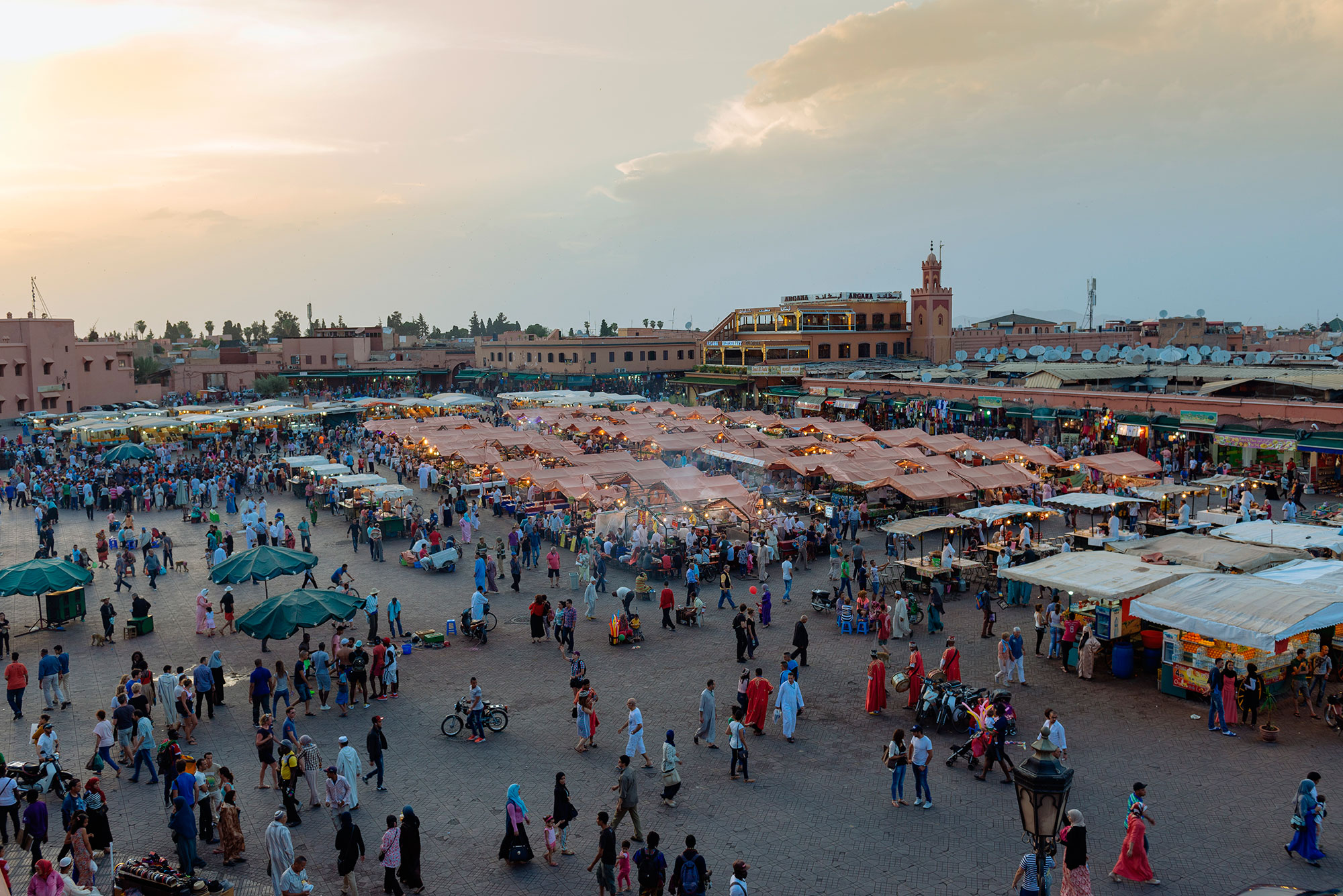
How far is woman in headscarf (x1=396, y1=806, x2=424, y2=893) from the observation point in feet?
28.6

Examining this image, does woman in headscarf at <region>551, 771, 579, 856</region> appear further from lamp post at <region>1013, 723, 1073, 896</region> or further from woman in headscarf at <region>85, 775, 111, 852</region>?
lamp post at <region>1013, 723, 1073, 896</region>

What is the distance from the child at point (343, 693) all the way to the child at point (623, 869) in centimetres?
623

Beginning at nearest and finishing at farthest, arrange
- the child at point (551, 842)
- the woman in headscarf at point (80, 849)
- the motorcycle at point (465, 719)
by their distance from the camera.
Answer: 1. the woman in headscarf at point (80, 849)
2. the child at point (551, 842)
3. the motorcycle at point (465, 719)

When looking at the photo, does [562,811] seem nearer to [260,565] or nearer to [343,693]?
[343,693]

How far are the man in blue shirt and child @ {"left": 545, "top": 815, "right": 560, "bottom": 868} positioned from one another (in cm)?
895

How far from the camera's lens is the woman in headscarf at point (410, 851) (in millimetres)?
8703

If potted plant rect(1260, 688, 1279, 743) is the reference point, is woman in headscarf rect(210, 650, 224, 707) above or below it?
above

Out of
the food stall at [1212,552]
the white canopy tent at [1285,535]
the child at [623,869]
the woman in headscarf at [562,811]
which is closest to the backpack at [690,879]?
the child at [623,869]

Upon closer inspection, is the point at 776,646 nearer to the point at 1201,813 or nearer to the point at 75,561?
the point at 1201,813

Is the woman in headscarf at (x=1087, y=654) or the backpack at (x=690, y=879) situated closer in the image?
the backpack at (x=690, y=879)

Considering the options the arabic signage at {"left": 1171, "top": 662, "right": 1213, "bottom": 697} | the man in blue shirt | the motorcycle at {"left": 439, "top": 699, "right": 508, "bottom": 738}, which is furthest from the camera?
the man in blue shirt

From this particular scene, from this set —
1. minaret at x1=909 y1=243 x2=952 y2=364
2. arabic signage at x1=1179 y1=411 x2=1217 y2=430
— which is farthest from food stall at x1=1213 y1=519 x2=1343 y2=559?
minaret at x1=909 y1=243 x2=952 y2=364

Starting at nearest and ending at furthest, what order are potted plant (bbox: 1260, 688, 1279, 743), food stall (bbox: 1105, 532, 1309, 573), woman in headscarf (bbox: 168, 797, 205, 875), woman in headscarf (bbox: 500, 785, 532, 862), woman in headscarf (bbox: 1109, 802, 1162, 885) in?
1. woman in headscarf (bbox: 1109, 802, 1162, 885)
2. woman in headscarf (bbox: 168, 797, 205, 875)
3. woman in headscarf (bbox: 500, 785, 532, 862)
4. potted plant (bbox: 1260, 688, 1279, 743)
5. food stall (bbox: 1105, 532, 1309, 573)

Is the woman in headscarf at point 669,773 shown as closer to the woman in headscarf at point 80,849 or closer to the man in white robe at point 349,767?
the man in white robe at point 349,767
